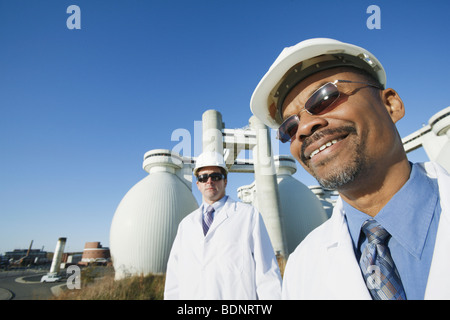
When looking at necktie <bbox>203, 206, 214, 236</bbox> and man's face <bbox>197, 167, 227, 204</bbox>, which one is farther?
man's face <bbox>197, 167, 227, 204</bbox>

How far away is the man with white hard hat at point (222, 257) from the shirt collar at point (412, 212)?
213 centimetres

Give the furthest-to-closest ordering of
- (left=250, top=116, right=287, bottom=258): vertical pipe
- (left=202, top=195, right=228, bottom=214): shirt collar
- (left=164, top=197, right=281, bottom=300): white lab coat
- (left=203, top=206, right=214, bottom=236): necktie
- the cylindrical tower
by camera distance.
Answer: the cylindrical tower, (left=250, top=116, right=287, bottom=258): vertical pipe, (left=202, top=195, right=228, bottom=214): shirt collar, (left=203, top=206, right=214, bottom=236): necktie, (left=164, top=197, right=281, bottom=300): white lab coat

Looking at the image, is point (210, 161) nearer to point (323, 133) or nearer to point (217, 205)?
point (217, 205)

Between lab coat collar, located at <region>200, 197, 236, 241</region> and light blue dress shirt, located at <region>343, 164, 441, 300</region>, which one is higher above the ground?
lab coat collar, located at <region>200, 197, 236, 241</region>

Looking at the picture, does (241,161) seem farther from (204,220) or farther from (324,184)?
(324,184)

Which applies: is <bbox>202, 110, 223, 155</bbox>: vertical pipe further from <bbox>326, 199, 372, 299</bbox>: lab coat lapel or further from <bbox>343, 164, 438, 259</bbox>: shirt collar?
<bbox>343, 164, 438, 259</bbox>: shirt collar

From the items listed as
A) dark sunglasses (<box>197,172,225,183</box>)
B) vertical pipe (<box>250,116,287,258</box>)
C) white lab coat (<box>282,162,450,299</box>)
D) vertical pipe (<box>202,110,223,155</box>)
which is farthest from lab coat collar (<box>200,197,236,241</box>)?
vertical pipe (<box>250,116,287,258</box>)

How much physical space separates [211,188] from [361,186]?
2964 millimetres

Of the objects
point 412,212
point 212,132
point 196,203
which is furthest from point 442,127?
point 412,212

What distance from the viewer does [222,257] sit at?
3162mm

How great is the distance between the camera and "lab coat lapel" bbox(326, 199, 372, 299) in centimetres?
128

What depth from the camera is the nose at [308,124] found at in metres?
1.50

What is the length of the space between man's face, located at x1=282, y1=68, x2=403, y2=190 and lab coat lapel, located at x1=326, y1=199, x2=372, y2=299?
0.40m

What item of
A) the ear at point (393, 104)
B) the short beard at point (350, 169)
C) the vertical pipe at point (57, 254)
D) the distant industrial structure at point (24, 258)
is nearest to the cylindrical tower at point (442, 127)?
the ear at point (393, 104)
